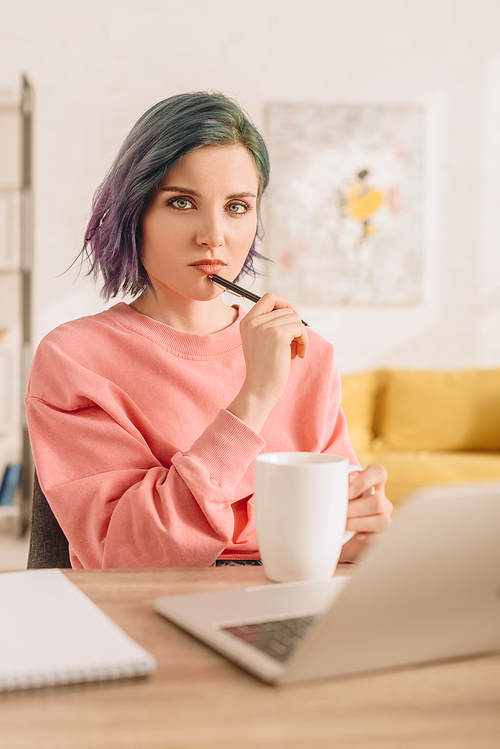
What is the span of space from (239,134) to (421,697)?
0.87 metres

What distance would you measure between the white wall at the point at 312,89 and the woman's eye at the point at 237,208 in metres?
2.60

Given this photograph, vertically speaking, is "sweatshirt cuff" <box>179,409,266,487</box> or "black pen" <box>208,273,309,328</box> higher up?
"black pen" <box>208,273,309,328</box>

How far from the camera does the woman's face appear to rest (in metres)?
1.01

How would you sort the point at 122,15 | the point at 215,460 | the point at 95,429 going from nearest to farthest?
the point at 215,460
the point at 95,429
the point at 122,15

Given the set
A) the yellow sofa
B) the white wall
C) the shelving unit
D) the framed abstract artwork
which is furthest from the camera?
the framed abstract artwork

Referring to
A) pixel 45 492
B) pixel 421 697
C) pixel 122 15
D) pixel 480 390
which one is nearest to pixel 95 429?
pixel 45 492

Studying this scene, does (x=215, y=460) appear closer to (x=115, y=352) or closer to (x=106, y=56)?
(x=115, y=352)

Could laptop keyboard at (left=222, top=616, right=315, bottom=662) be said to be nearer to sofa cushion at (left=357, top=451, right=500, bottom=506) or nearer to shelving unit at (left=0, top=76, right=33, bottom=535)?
sofa cushion at (left=357, top=451, right=500, bottom=506)

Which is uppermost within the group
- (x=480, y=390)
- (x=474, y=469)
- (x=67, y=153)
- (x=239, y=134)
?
(x=67, y=153)

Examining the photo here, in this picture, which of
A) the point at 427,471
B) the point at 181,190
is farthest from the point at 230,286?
the point at 427,471

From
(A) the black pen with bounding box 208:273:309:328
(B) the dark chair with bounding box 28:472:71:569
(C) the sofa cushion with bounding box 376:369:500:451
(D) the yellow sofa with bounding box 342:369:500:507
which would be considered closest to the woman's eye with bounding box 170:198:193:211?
(A) the black pen with bounding box 208:273:309:328

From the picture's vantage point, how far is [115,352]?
3.45ft

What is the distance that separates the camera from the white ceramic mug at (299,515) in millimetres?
608

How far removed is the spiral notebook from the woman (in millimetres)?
272
